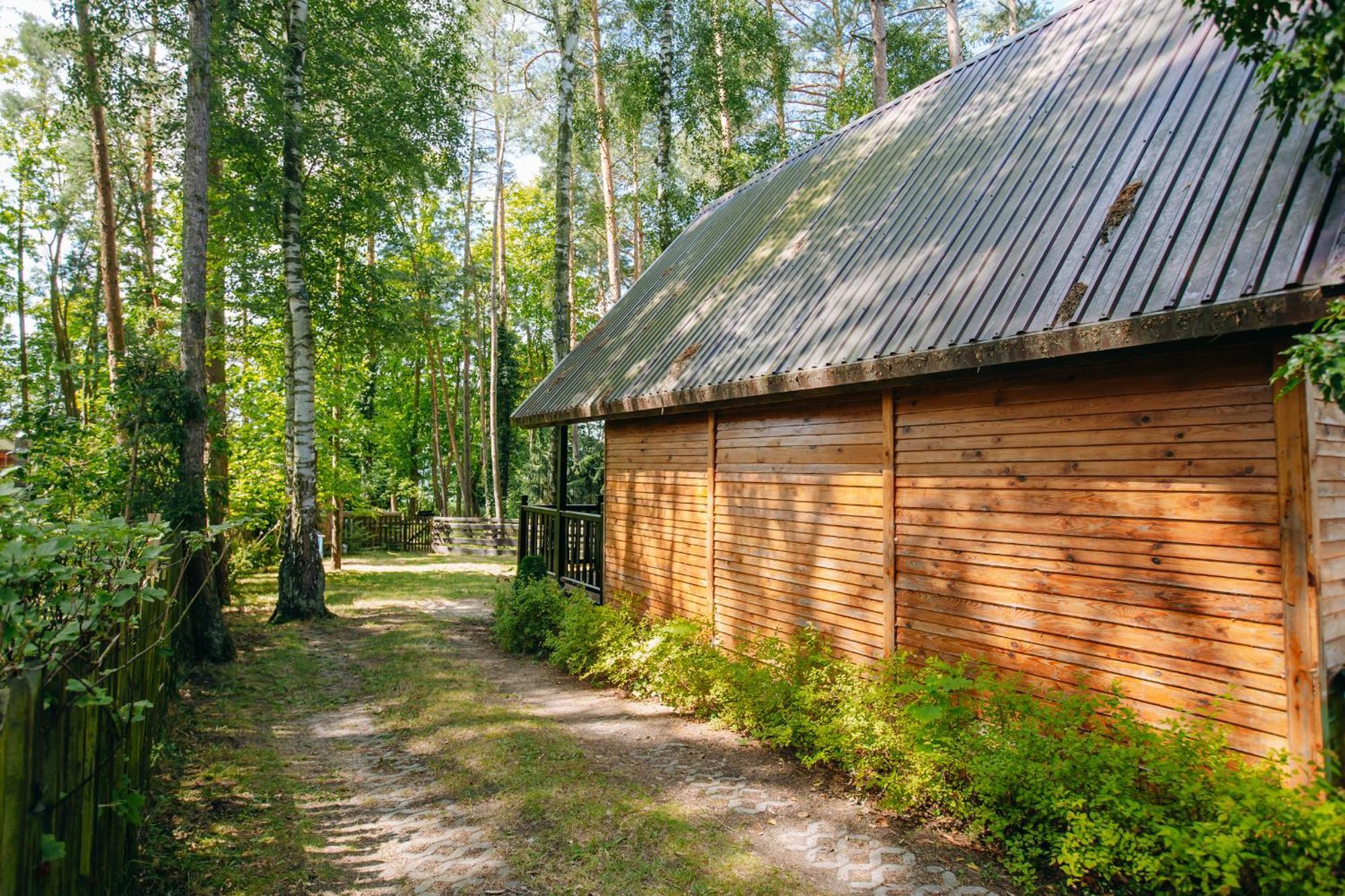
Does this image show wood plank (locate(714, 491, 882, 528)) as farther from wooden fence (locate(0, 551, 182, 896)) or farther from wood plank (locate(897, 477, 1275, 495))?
wooden fence (locate(0, 551, 182, 896))

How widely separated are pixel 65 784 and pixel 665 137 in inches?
694

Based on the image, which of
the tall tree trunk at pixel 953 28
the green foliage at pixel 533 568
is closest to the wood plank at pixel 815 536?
the green foliage at pixel 533 568

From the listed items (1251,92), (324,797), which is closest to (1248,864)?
(1251,92)

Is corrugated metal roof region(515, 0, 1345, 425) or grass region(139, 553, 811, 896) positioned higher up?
corrugated metal roof region(515, 0, 1345, 425)

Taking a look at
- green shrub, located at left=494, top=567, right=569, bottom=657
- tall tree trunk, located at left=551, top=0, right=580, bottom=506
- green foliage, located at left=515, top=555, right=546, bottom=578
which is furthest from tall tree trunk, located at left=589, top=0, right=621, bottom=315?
green shrub, located at left=494, top=567, right=569, bottom=657

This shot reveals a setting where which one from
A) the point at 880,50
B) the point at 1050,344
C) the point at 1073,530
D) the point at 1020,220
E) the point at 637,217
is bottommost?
the point at 1073,530

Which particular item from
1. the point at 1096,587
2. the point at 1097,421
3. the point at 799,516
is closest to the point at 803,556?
the point at 799,516

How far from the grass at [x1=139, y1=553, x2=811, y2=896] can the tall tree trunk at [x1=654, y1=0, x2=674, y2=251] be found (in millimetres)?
12515

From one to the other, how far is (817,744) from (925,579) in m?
1.40

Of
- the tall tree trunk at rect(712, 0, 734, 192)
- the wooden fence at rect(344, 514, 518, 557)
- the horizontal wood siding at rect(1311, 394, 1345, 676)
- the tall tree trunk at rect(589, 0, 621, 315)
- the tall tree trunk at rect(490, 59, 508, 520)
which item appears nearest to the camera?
the horizontal wood siding at rect(1311, 394, 1345, 676)

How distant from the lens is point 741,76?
66.3 feet

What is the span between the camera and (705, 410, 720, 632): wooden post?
728cm

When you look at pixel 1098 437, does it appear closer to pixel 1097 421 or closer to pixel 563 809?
pixel 1097 421

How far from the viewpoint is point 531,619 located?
31.3 feet
